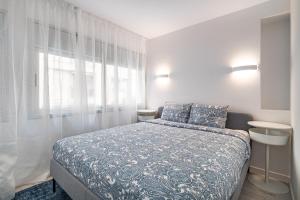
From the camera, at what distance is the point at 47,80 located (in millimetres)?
2182

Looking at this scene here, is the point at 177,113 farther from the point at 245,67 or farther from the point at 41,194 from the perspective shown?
the point at 41,194

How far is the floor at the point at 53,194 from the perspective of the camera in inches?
70.4

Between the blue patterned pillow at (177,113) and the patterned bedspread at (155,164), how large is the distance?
0.81 meters

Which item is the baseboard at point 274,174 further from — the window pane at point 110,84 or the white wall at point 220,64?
the window pane at point 110,84

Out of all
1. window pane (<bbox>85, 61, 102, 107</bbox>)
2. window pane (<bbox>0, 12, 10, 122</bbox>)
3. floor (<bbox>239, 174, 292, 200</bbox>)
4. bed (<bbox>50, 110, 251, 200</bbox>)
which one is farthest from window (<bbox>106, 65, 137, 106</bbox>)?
floor (<bbox>239, 174, 292, 200</bbox>)

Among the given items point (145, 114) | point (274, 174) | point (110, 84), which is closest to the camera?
point (274, 174)

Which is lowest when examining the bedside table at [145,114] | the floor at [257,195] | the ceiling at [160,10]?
the floor at [257,195]

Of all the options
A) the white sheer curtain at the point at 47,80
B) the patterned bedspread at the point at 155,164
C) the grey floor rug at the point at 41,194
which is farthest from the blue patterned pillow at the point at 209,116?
the grey floor rug at the point at 41,194

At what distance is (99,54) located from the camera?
9.52 ft

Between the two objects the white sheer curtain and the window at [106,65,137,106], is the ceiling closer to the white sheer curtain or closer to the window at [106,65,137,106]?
the white sheer curtain

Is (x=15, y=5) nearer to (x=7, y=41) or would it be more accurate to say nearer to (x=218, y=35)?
(x=7, y=41)

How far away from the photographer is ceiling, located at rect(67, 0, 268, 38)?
2.38 meters

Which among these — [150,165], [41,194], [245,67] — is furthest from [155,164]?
[245,67]

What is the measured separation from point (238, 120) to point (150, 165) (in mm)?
1974
